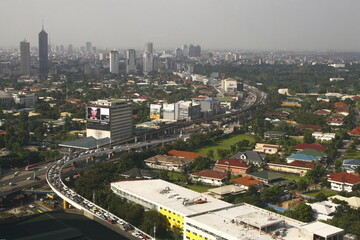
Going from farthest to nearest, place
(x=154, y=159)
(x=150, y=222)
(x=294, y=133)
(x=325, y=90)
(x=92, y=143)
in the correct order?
1. (x=325, y=90)
2. (x=294, y=133)
3. (x=92, y=143)
4. (x=154, y=159)
5. (x=150, y=222)

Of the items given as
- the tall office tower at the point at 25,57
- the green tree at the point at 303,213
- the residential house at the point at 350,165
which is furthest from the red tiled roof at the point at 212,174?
the tall office tower at the point at 25,57

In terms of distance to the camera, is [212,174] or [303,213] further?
[212,174]

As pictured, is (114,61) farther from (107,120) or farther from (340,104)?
(107,120)

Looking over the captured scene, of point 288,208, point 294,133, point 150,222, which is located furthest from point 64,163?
point 294,133

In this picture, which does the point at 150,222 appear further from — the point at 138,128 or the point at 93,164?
the point at 138,128

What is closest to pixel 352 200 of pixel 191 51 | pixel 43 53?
pixel 43 53

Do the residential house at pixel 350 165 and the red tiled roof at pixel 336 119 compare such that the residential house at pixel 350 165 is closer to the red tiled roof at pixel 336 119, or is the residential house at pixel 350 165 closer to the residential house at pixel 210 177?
the residential house at pixel 210 177
